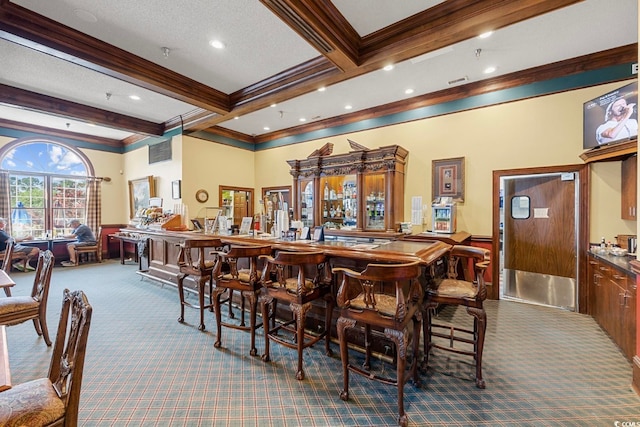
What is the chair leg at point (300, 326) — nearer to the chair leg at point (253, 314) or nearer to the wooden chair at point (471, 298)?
the chair leg at point (253, 314)

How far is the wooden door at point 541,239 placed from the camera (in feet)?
13.2

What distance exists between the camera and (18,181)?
6.75 metres

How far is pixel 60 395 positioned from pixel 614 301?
4575 mm

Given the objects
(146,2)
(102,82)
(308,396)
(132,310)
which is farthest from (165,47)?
(308,396)

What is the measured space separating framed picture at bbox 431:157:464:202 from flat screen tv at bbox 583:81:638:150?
1.57m

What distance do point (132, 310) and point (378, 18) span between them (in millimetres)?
4971

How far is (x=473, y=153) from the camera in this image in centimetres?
460

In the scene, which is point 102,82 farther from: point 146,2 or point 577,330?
point 577,330

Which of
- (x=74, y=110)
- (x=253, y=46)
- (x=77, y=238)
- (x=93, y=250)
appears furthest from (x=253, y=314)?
(x=77, y=238)

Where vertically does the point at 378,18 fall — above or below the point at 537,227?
above

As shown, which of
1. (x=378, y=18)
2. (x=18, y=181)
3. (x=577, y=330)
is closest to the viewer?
(x=378, y=18)

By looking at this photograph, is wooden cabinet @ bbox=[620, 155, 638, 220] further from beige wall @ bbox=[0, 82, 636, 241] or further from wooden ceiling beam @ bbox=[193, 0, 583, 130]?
wooden ceiling beam @ bbox=[193, 0, 583, 130]

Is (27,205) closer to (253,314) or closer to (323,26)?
(253,314)

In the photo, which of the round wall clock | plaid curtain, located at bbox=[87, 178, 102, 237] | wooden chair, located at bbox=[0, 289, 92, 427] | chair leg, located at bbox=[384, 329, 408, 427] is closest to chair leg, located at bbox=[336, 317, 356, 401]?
chair leg, located at bbox=[384, 329, 408, 427]
